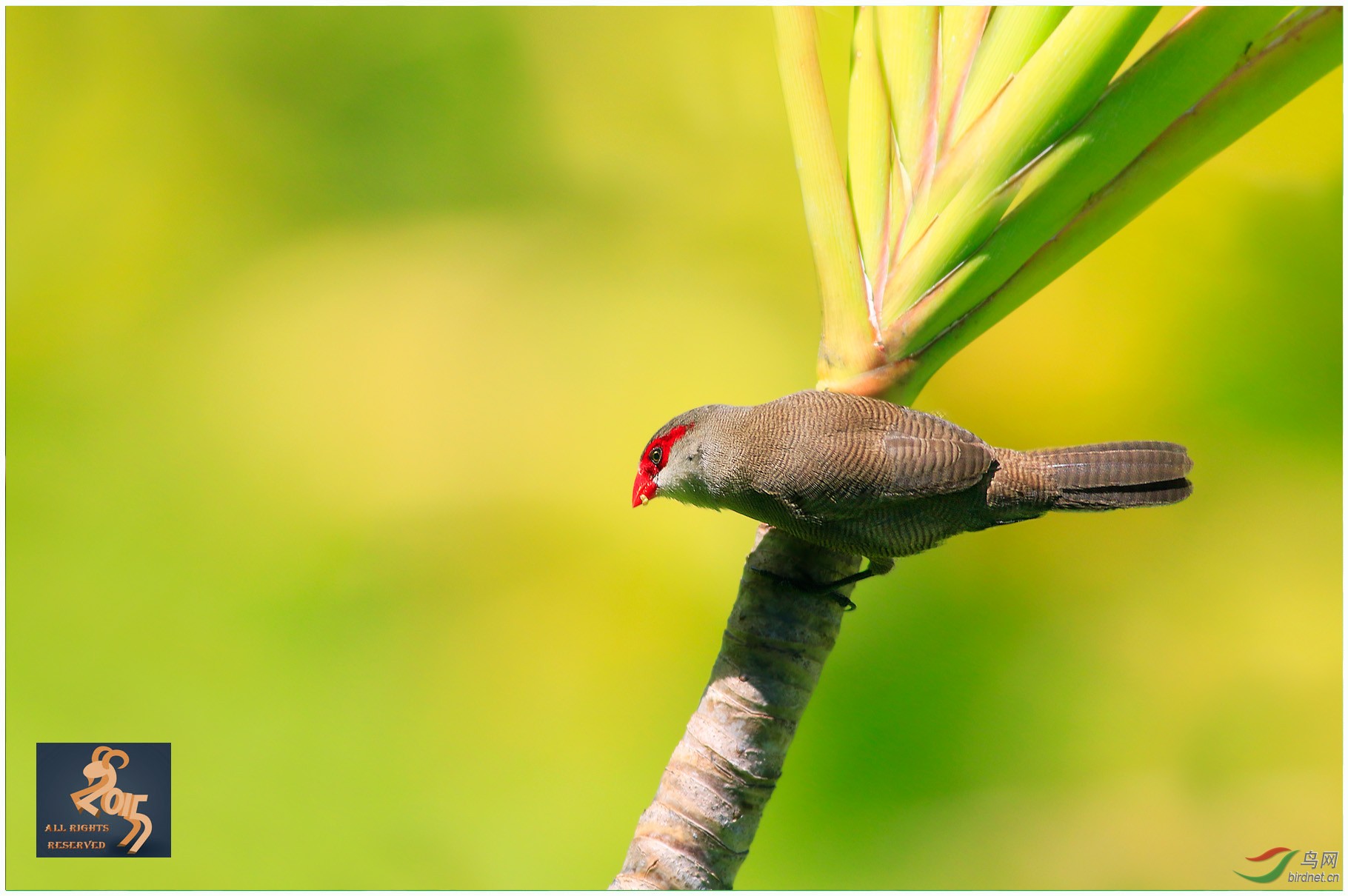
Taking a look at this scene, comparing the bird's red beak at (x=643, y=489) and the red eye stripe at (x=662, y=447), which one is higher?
the red eye stripe at (x=662, y=447)

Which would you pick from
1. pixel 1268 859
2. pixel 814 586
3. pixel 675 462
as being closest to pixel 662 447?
pixel 675 462

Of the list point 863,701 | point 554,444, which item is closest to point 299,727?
point 554,444

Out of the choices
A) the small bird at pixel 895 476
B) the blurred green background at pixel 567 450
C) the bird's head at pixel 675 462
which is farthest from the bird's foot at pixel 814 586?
the blurred green background at pixel 567 450

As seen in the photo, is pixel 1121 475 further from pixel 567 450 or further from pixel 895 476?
pixel 567 450

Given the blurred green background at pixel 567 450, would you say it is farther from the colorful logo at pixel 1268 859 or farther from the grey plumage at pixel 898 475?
the grey plumage at pixel 898 475

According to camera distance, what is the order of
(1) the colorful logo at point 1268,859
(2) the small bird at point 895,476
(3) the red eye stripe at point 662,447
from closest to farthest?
1. (2) the small bird at point 895,476
2. (3) the red eye stripe at point 662,447
3. (1) the colorful logo at point 1268,859

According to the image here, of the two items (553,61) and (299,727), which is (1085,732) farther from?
(553,61)

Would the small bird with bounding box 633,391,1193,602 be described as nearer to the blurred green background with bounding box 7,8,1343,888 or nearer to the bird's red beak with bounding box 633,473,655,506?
the bird's red beak with bounding box 633,473,655,506
